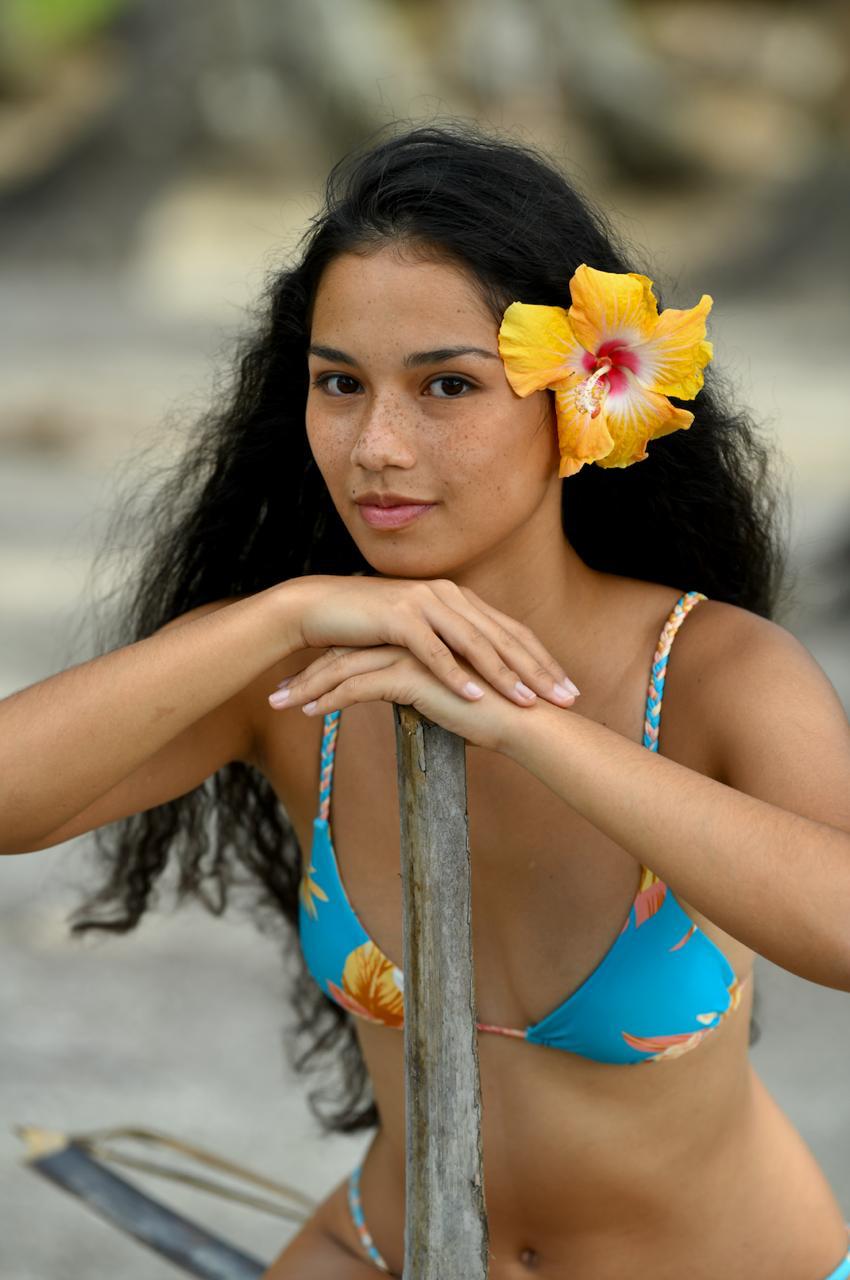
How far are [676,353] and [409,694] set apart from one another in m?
0.50

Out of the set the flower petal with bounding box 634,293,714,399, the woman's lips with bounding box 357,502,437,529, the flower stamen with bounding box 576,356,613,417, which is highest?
the flower petal with bounding box 634,293,714,399

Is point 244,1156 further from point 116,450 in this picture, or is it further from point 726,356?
point 726,356

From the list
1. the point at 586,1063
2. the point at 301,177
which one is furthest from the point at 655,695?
the point at 301,177

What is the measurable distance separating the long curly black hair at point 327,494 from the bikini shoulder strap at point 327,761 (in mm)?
222

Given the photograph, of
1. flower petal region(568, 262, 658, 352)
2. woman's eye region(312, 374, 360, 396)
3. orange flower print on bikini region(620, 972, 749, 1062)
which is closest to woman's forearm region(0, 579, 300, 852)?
woman's eye region(312, 374, 360, 396)

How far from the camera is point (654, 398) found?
6.39ft

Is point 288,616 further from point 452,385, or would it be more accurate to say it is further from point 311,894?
point 311,894

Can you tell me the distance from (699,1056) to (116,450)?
8464 mm

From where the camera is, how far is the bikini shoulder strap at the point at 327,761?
7.34 feet

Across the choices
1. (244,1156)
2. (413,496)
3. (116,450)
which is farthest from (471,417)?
(116,450)

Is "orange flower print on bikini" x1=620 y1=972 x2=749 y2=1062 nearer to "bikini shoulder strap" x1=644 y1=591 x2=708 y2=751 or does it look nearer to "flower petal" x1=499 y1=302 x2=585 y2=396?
"bikini shoulder strap" x1=644 y1=591 x2=708 y2=751

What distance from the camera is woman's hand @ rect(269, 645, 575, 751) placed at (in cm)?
180

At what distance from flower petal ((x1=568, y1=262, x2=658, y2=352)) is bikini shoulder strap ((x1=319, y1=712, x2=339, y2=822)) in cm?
63

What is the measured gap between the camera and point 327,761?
2252mm
